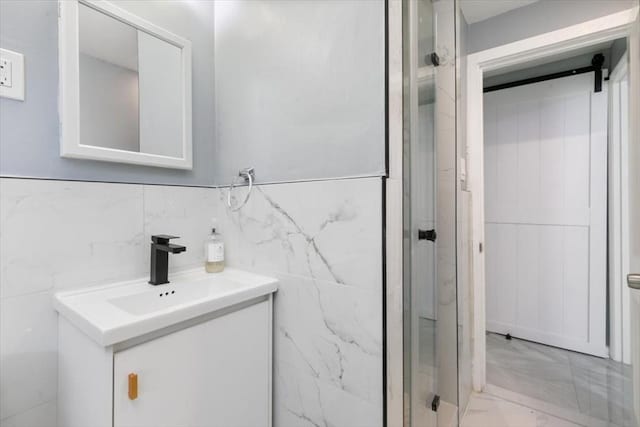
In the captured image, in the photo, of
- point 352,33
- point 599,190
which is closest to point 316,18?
point 352,33

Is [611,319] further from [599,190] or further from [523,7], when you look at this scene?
[523,7]

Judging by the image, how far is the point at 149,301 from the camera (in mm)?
1020

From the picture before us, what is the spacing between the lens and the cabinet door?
2.36ft

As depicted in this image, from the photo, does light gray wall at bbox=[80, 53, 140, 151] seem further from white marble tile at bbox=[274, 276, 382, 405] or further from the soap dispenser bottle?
white marble tile at bbox=[274, 276, 382, 405]

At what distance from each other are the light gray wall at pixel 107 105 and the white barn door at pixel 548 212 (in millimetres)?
2684

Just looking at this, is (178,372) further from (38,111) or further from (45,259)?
(38,111)

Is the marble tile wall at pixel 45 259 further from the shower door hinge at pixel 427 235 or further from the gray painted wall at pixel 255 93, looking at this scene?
the shower door hinge at pixel 427 235

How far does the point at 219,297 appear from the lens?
89 centimetres

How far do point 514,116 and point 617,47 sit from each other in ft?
2.26

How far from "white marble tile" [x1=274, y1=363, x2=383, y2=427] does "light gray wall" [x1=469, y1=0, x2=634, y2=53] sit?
2088 mm

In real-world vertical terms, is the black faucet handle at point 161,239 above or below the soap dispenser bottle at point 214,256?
above

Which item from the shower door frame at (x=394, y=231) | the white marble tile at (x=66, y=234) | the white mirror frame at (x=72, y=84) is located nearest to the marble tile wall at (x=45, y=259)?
the white marble tile at (x=66, y=234)

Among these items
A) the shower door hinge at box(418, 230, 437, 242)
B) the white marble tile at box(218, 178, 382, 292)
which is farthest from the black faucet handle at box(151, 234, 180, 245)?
the shower door hinge at box(418, 230, 437, 242)

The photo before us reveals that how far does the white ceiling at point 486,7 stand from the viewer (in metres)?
1.68
